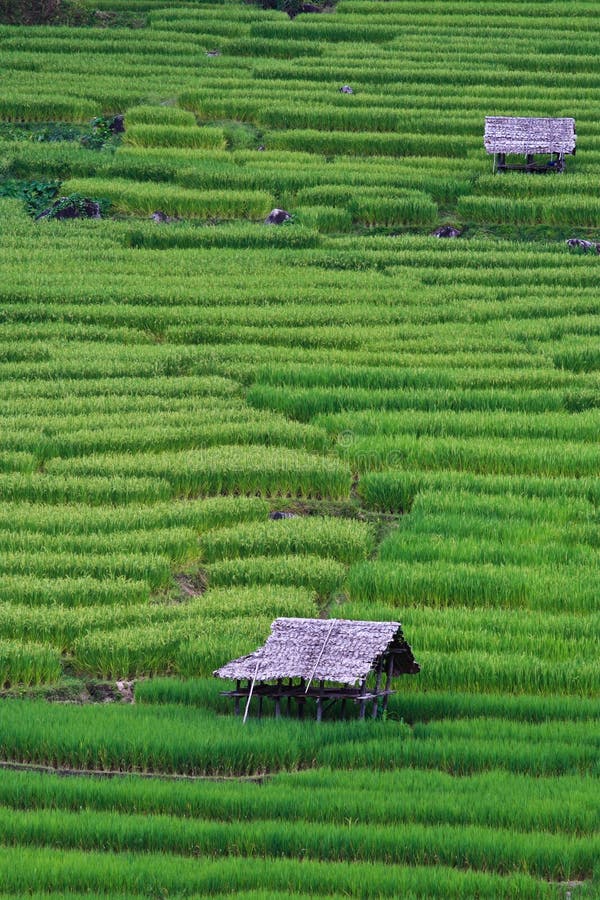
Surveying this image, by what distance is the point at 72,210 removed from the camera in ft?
76.9

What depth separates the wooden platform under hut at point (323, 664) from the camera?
959cm

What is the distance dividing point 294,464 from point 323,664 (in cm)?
503

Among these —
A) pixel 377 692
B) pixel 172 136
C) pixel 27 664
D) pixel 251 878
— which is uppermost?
pixel 172 136

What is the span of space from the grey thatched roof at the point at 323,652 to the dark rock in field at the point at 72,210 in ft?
47.2

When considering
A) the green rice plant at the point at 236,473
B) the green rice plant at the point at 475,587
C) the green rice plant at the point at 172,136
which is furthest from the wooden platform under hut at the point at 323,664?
the green rice plant at the point at 172,136

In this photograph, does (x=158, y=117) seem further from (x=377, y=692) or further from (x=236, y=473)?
(x=377, y=692)

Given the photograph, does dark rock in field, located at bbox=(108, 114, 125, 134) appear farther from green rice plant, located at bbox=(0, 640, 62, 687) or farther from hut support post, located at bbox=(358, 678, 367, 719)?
hut support post, located at bbox=(358, 678, 367, 719)

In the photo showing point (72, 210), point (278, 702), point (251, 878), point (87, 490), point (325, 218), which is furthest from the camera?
point (72, 210)

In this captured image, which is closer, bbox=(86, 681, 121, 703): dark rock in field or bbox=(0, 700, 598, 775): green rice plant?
bbox=(0, 700, 598, 775): green rice plant

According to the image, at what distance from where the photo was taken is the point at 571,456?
1493 cm

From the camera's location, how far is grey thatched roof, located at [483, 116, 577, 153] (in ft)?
79.2

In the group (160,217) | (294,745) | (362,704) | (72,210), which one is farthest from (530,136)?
(294,745)

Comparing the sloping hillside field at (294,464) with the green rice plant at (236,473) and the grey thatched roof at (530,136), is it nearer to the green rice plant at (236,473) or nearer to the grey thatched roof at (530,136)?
the green rice plant at (236,473)

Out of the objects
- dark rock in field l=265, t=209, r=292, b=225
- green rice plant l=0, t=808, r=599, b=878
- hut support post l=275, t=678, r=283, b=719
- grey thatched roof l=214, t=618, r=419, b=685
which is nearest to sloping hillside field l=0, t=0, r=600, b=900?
green rice plant l=0, t=808, r=599, b=878
